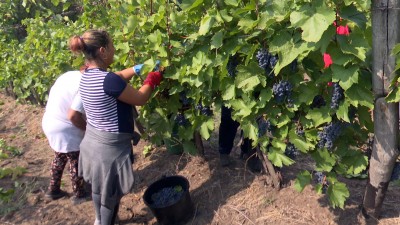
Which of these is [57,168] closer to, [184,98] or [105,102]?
[105,102]

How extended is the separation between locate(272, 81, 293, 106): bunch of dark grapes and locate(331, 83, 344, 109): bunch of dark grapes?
10.9 inches

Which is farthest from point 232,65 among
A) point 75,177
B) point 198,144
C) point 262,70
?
point 75,177

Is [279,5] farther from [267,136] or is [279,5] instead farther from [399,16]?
[267,136]

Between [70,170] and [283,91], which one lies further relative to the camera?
[70,170]

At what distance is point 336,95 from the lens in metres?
2.36

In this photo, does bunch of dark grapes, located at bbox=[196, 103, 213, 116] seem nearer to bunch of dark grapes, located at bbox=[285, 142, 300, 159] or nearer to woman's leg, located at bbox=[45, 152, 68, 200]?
bunch of dark grapes, located at bbox=[285, 142, 300, 159]

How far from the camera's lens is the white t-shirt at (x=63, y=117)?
3.38m

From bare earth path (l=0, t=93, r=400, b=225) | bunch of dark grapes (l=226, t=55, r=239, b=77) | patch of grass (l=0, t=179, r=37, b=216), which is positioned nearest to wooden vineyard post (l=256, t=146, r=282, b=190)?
bare earth path (l=0, t=93, r=400, b=225)

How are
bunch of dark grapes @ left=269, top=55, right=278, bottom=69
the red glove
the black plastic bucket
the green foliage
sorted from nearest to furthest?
the green foliage < bunch of dark grapes @ left=269, top=55, right=278, bottom=69 < the red glove < the black plastic bucket

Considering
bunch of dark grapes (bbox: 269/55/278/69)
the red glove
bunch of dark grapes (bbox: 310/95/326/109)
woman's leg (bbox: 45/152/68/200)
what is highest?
bunch of dark grapes (bbox: 269/55/278/69)

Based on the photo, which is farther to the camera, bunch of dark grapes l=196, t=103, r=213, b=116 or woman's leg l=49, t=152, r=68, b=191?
woman's leg l=49, t=152, r=68, b=191

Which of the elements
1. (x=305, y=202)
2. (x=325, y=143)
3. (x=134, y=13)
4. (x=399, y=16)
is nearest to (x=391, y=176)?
(x=325, y=143)

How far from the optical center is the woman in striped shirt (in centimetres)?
279

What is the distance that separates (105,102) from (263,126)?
3.62ft
